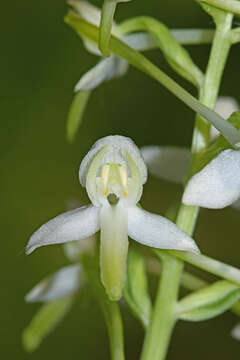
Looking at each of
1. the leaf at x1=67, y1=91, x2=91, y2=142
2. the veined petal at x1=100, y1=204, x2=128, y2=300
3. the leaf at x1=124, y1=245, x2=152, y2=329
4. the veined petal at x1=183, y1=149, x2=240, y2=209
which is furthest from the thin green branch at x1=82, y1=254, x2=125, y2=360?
the leaf at x1=67, y1=91, x2=91, y2=142

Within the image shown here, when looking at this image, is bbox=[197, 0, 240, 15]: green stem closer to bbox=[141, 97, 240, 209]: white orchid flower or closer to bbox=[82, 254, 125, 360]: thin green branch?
bbox=[141, 97, 240, 209]: white orchid flower

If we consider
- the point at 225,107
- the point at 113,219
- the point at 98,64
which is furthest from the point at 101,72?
the point at 113,219

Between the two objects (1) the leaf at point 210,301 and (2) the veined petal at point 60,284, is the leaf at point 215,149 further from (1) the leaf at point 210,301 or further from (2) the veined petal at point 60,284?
(2) the veined petal at point 60,284

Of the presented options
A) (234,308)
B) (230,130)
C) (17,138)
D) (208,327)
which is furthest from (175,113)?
(230,130)

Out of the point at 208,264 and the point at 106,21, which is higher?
the point at 106,21

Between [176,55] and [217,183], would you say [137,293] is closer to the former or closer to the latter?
[217,183]

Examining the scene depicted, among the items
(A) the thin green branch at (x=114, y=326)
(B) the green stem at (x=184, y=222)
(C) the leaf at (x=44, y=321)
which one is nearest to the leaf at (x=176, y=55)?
(B) the green stem at (x=184, y=222)

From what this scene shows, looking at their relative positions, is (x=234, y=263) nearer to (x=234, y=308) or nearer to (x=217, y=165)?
(x=234, y=308)
